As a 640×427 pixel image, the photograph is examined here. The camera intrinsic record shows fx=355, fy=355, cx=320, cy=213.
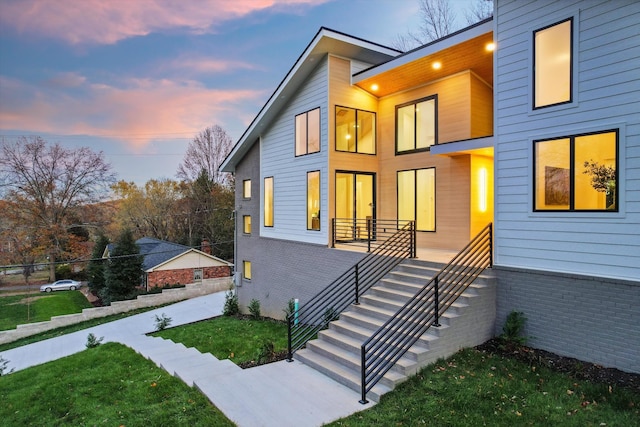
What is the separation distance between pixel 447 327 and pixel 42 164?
34182 millimetres

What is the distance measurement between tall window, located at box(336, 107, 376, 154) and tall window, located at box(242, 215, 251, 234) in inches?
251

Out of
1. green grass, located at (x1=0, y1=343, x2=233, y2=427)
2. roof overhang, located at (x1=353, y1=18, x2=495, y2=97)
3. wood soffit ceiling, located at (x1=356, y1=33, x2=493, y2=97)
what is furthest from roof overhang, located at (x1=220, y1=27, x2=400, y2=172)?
green grass, located at (x1=0, y1=343, x2=233, y2=427)

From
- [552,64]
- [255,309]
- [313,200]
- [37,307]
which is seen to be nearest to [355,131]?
[313,200]

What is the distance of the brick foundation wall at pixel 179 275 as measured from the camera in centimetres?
2459

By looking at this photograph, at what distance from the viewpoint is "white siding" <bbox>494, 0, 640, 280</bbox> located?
5.44 meters

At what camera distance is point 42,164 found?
2886cm

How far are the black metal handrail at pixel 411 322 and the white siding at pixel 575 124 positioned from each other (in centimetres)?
63

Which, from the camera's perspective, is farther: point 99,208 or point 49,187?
point 99,208

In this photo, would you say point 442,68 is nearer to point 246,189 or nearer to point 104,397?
point 246,189

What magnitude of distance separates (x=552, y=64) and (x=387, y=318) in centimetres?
550

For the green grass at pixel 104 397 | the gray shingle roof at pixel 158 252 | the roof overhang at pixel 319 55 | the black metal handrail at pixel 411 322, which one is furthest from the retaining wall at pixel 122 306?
the black metal handrail at pixel 411 322

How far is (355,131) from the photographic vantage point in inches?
453

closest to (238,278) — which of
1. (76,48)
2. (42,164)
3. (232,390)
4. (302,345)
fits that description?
(302,345)

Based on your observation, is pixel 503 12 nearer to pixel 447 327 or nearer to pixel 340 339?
pixel 447 327
